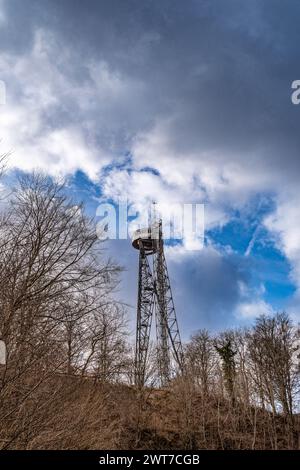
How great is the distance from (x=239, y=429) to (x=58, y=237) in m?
12.0

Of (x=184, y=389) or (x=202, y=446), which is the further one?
(x=184, y=389)

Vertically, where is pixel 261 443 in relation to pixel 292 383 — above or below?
below

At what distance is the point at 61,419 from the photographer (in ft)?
28.8

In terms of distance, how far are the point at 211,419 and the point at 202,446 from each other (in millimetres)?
2287

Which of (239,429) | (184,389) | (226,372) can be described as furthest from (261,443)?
(226,372)

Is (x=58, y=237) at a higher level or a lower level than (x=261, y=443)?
higher
